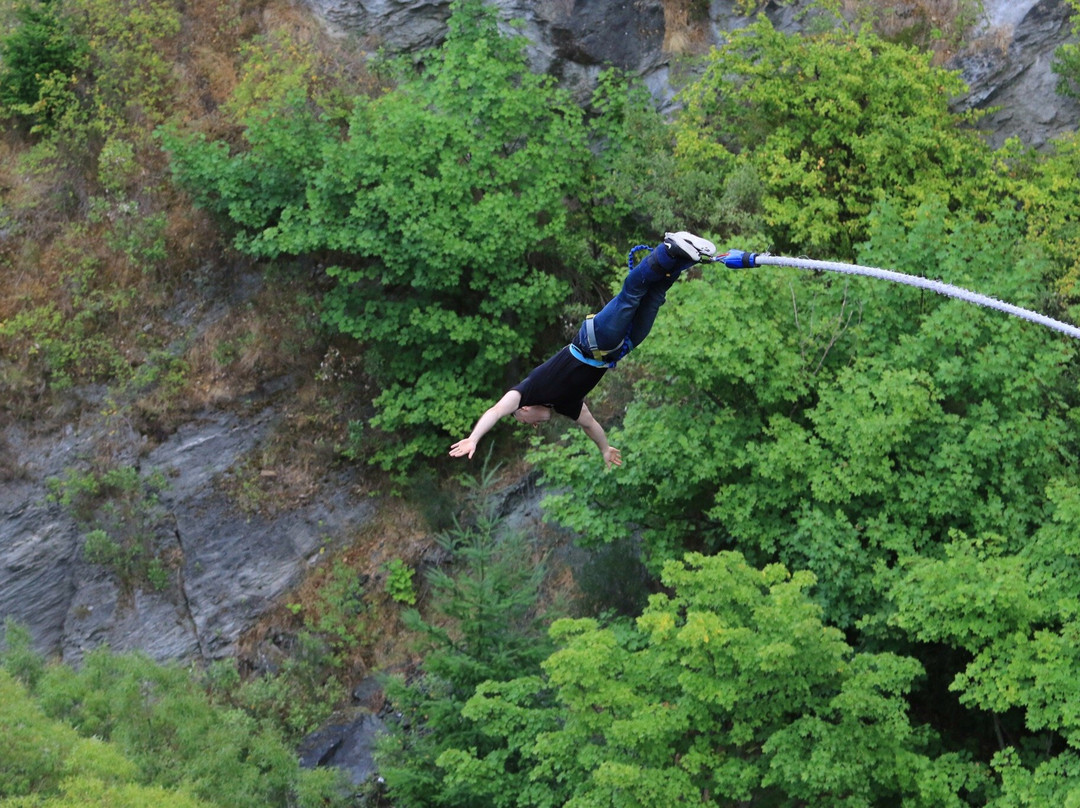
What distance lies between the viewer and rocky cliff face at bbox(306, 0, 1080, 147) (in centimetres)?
2017

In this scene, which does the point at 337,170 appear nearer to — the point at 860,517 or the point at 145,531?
the point at 145,531

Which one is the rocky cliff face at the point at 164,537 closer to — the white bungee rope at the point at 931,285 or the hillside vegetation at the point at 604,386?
the hillside vegetation at the point at 604,386

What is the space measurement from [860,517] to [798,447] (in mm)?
1119

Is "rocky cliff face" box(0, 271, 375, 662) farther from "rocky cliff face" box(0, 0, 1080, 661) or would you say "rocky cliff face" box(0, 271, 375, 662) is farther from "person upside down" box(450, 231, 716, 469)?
"person upside down" box(450, 231, 716, 469)

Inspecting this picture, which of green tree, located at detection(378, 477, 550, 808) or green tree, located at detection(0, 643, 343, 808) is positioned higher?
green tree, located at detection(378, 477, 550, 808)

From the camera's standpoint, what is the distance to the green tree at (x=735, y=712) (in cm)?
1216

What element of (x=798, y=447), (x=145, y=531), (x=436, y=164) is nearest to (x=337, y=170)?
(x=436, y=164)

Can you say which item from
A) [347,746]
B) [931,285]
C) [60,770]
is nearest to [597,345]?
[931,285]

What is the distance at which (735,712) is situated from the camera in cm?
1270

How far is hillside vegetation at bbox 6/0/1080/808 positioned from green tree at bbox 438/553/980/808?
47 mm

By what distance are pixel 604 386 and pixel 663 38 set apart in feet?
25.3

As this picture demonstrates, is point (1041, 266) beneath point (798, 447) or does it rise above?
above

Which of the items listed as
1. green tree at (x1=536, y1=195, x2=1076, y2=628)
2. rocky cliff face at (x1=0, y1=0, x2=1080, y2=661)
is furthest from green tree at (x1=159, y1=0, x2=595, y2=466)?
green tree at (x1=536, y1=195, x2=1076, y2=628)

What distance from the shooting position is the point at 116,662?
1756 centimetres
